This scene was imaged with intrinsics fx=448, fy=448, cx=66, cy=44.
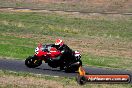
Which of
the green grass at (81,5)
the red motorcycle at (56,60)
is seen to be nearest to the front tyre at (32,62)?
the red motorcycle at (56,60)

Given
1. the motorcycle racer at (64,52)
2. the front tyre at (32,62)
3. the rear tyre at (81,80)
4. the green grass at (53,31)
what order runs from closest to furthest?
the rear tyre at (81,80) < the motorcycle racer at (64,52) < the front tyre at (32,62) < the green grass at (53,31)

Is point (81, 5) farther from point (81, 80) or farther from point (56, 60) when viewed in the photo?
point (81, 80)

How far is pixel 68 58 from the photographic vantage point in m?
24.3

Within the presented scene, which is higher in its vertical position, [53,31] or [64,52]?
[64,52]

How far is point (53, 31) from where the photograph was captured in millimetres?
45438

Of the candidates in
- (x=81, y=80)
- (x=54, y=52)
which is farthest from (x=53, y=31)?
Result: (x=81, y=80)

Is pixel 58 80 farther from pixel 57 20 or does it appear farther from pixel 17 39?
pixel 57 20

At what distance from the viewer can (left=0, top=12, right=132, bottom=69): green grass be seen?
1197 inches

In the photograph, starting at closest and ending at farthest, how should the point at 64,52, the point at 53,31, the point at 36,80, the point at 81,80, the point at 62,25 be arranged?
1. the point at 81,80
2. the point at 36,80
3. the point at 64,52
4. the point at 53,31
5. the point at 62,25

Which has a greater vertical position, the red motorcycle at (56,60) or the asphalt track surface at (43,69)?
the red motorcycle at (56,60)

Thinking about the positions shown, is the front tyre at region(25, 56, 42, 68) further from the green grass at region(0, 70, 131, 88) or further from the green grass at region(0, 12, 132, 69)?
the green grass at region(0, 12, 132, 69)

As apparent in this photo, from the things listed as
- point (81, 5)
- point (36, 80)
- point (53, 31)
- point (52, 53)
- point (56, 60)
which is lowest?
point (81, 5)

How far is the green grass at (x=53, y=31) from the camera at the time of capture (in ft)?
99.8

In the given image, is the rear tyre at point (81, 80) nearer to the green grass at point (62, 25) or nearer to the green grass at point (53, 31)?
the green grass at point (53, 31)
